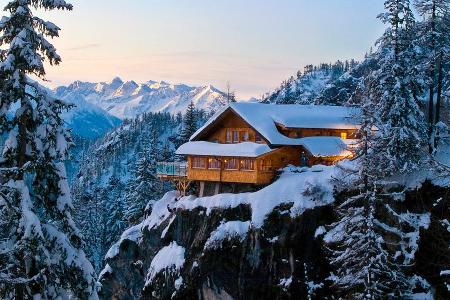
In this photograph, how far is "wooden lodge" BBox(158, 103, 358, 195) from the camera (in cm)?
4994

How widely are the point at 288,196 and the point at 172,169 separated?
17.4 meters

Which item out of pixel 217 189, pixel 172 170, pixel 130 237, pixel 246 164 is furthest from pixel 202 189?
pixel 130 237

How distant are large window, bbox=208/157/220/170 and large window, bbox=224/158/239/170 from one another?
1091 millimetres

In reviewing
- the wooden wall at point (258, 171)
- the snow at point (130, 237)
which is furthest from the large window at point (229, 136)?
the snow at point (130, 237)

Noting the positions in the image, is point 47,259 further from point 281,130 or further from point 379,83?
point 281,130

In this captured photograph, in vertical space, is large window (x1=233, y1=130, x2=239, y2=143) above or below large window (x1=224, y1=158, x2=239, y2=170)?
above

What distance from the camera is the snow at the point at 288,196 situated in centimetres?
4303

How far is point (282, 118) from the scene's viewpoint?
53.1 m

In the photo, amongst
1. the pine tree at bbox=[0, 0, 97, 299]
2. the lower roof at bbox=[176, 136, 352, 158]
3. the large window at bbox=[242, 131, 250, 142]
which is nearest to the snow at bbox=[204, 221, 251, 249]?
the lower roof at bbox=[176, 136, 352, 158]

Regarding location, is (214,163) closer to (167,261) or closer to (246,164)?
(246,164)

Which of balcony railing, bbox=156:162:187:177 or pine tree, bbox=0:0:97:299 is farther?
Answer: balcony railing, bbox=156:162:187:177

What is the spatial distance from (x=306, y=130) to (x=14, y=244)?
132ft

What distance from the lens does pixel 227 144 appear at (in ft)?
173

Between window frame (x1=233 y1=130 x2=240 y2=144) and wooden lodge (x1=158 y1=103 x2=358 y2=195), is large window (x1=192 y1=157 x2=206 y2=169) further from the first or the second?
window frame (x1=233 y1=130 x2=240 y2=144)
